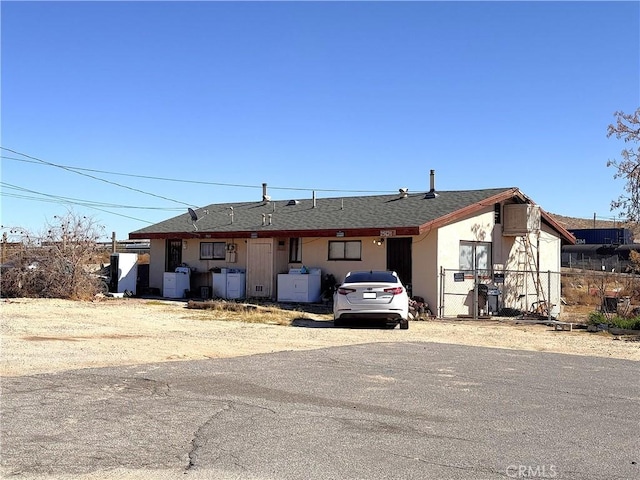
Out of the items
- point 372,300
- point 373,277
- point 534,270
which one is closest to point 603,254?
point 534,270

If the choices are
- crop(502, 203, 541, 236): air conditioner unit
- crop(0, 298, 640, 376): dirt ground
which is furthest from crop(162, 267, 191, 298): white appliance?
crop(502, 203, 541, 236): air conditioner unit

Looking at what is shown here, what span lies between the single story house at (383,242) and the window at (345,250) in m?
0.04

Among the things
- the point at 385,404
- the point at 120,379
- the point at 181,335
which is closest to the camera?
the point at 385,404

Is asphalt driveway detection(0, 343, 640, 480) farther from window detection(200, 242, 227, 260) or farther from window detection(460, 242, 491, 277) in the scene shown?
window detection(200, 242, 227, 260)

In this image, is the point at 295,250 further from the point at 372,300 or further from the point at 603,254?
the point at 603,254

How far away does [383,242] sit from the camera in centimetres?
2469

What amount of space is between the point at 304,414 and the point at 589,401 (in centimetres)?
373

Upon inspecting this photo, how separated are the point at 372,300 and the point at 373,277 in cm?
74

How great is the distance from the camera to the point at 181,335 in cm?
1577

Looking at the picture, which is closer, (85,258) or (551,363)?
(551,363)

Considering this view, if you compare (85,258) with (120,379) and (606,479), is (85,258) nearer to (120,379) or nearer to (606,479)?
(120,379)

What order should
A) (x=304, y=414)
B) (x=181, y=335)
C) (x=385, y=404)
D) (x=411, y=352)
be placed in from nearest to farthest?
(x=304, y=414), (x=385, y=404), (x=411, y=352), (x=181, y=335)

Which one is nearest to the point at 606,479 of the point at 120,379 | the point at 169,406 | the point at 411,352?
the point at 169,406

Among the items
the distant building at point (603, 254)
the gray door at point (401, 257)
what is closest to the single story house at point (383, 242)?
the gray door at point (401, 257)
